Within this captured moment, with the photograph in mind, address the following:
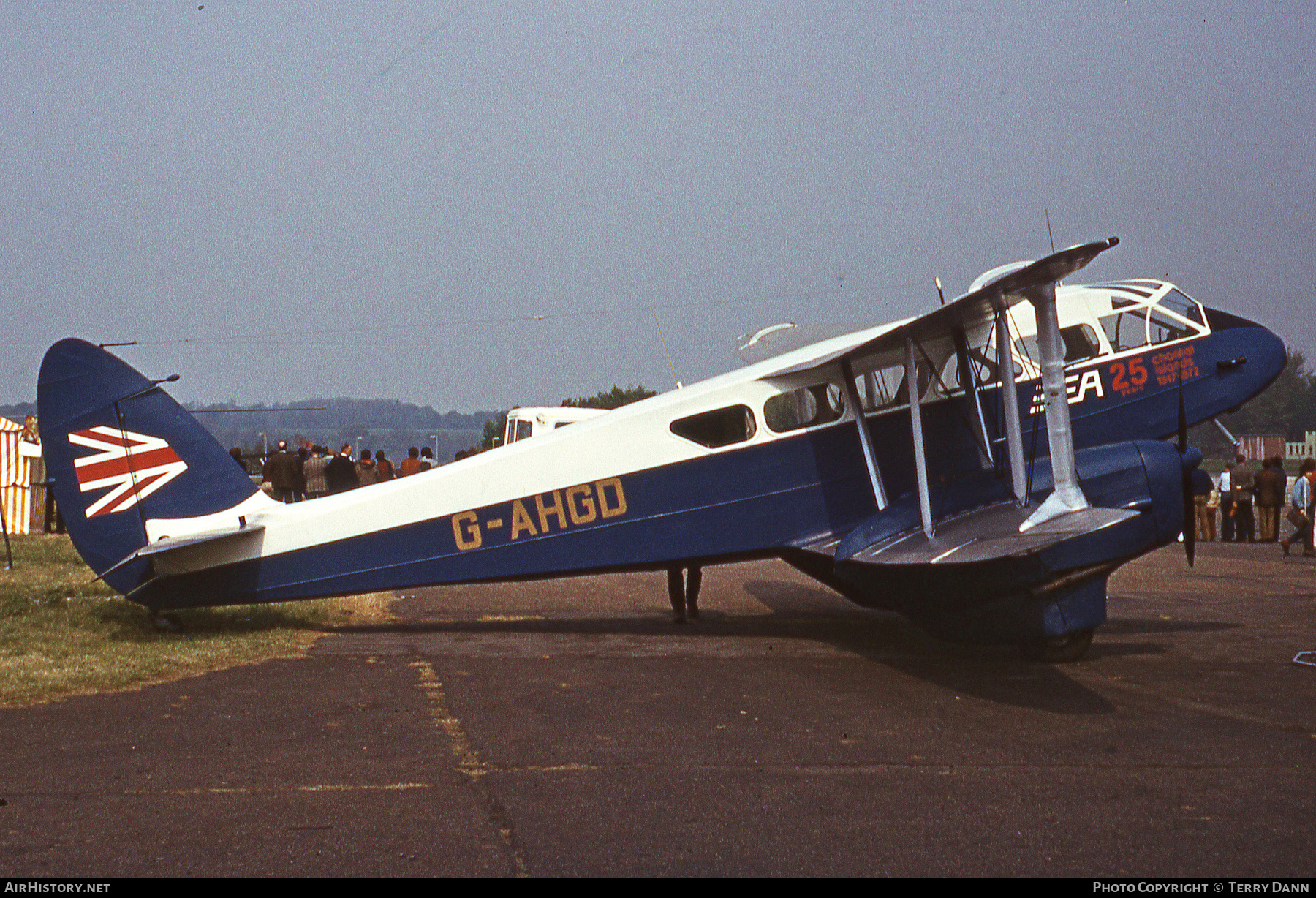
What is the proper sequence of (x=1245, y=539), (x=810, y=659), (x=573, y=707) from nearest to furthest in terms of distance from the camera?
(x=573, y=707) < (x=810, y=659) < (x=1245, y=539)

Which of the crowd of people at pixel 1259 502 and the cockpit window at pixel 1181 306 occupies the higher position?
the cockpit window at pixel 1181 306

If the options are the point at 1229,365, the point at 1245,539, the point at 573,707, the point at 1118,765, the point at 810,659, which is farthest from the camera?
the point at 1245,539

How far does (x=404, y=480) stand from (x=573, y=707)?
3.40 m

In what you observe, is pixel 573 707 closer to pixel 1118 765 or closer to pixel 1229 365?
pixel 1118 765

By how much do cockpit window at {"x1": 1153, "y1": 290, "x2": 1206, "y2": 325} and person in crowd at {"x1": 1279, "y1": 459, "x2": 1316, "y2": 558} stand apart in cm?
1042

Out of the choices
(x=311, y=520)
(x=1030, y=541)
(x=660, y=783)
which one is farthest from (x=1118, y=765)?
(x=311, y=520)

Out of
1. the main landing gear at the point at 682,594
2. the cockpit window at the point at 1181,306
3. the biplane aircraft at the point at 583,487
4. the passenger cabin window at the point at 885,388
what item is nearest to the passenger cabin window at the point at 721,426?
the biplane aircraft at the point at 583,487

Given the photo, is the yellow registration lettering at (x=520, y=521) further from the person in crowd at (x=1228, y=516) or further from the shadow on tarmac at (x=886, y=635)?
the person in crowd at (x=1228, y=516)

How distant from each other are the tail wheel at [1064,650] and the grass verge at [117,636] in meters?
6.53

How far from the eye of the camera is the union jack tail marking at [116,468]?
951cm

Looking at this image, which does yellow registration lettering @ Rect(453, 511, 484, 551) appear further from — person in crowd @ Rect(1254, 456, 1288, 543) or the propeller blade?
person in crowd @ Rect(1254, 456, 1288, 543)

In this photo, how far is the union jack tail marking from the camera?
9.51 meters

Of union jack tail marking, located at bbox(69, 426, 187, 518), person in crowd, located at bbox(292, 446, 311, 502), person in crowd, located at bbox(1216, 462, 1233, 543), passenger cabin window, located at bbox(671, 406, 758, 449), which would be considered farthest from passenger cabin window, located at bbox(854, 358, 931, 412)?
person in crowd, located at bbox(1216, 462, 1233, 543)

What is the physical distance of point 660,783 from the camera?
5.52 metres
